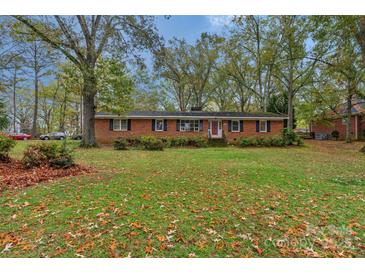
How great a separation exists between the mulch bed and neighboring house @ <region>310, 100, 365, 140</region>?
2435cm

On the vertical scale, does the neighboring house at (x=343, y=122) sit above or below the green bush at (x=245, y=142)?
above

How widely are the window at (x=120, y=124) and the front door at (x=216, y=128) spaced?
27.3ft

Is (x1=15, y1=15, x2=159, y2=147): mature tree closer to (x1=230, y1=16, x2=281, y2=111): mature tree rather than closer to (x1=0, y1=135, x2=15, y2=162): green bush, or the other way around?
(x1=0, y1=135, x2=15, y2=162): green bush

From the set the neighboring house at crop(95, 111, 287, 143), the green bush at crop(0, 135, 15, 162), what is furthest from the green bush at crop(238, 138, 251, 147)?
the green bush at crop(0, 135, 15, 162)

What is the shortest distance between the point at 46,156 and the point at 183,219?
578 cm

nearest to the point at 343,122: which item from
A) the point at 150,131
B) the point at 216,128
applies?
the point at 216,128

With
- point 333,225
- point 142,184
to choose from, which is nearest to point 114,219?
point 142,184

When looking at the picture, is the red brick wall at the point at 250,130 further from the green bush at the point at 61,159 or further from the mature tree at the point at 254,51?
the green bush at the point at 61,159

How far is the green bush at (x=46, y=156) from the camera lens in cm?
675

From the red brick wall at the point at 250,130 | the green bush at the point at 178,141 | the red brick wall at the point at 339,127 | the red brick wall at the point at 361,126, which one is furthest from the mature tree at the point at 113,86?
the red brick wall at the point at 339,127

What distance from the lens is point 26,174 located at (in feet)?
19.3

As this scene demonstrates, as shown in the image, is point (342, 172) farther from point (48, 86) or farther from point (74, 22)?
point (48, 86)

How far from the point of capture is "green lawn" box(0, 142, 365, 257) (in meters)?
2.64
